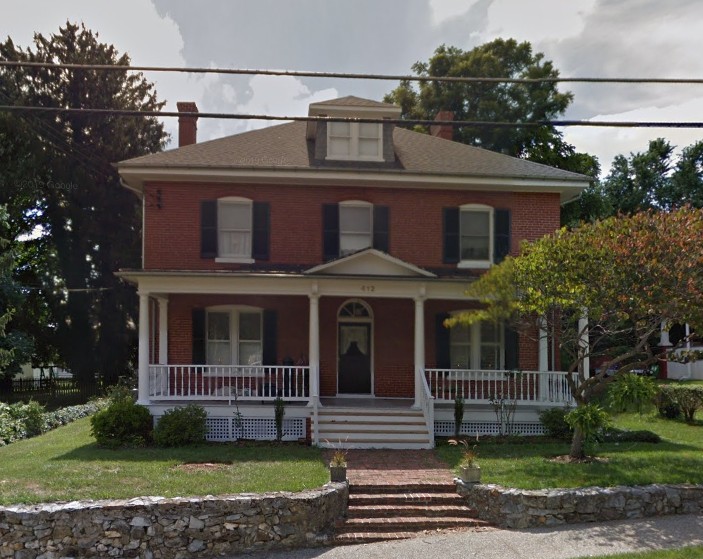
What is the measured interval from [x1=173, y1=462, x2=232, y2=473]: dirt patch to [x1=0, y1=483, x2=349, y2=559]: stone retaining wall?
212cm

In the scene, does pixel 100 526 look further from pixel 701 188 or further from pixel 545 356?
pixel 701 188

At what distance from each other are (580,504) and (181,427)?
27.3ft

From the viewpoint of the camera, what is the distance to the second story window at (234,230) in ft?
55.0

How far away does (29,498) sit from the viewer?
9047 millimetres

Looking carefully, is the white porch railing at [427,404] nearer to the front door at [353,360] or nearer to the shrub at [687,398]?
the front door at [353,360]

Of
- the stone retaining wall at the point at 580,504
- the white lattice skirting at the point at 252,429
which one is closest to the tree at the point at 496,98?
the white lattice skirting at the point at 252,429

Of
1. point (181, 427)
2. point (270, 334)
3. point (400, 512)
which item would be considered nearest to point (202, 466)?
point (181, 427)

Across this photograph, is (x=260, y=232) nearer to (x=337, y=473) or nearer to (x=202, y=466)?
(x=202, y=466)

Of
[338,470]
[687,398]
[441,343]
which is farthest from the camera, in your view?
[687,398]

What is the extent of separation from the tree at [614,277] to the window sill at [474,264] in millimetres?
4768

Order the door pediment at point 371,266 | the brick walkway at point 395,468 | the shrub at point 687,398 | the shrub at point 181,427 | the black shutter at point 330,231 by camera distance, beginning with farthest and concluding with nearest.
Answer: the shrub at point 687,398 → the black shutter at point 330,231 → the door pediment at point 371,266 → the shrub at point 181,427 → the brick walkway at point 395,468

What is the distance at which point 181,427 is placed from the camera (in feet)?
45.3

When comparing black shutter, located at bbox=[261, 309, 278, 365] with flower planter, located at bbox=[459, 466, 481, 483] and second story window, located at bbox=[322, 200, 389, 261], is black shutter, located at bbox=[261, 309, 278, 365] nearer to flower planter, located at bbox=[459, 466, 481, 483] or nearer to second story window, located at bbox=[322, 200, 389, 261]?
second story window, located at bbox=[322, 200, 389, 261]

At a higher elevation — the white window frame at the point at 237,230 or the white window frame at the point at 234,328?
the white window frame at the point at 237,230
